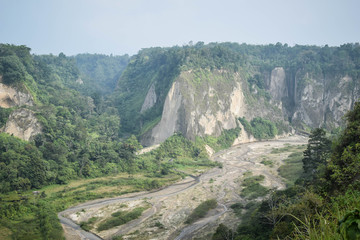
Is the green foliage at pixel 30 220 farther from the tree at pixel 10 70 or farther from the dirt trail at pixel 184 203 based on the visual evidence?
the tree at pixel 10 70

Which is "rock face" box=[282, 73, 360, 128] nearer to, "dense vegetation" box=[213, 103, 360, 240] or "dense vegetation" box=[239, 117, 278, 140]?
"dense vegetation" box=[239, 117, 278, 140]

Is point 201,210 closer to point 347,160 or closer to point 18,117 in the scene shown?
point 347,160

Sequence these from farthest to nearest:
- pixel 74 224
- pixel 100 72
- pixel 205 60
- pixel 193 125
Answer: pixel 100 72 < pixel 205 60 < pixel 193 125 < pixel 74 224

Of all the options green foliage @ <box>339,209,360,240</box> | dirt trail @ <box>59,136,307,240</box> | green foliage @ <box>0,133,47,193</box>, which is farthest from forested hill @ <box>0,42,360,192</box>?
green foliage @ <box>339,209,360,240</box>

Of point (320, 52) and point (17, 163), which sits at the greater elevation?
point (320, 52)

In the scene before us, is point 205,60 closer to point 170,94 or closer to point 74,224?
point 170,94

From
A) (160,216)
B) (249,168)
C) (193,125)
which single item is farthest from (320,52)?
(160,216)
